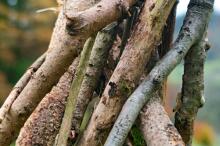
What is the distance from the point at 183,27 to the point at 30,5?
1723cm

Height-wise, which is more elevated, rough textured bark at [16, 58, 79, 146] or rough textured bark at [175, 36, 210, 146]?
rough textured bark at [175, 36, 210, 146]

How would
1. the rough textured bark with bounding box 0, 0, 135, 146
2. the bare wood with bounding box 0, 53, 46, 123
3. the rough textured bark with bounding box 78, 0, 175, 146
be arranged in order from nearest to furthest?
1. the rough textured bark with bounding box 0, 0, 135, 146
2. the rough textured bark with bounding box 78, 0, 175, 146
3. the bare wood with bounding box 0, 53, 46, 123

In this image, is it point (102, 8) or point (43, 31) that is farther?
point (43, 31)

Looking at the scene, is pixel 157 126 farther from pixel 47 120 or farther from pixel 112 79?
pixel 47 120

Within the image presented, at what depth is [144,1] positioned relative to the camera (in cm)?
162

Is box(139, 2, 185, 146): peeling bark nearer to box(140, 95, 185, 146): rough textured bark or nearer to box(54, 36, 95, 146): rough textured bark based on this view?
box(140, 95, 185, 146): rough textured bark

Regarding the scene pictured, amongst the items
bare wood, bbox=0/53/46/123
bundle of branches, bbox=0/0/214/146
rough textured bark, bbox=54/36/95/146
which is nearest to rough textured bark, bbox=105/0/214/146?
bundle of branches, bbox=0/0/214/146

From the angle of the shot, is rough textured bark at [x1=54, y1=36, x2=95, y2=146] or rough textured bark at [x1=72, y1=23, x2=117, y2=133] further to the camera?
rough textured bark at [x1=72, y1=23, x2=117, y2=133]

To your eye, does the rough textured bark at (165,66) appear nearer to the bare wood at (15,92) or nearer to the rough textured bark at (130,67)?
the rough textured bark at (130,67)

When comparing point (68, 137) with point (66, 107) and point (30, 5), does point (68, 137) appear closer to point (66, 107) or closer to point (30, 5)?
point (66, 107)

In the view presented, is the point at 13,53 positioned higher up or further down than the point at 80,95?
higher up

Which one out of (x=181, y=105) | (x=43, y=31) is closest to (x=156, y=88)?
(x=181, y=105)

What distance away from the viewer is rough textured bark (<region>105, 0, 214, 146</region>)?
1.59 m

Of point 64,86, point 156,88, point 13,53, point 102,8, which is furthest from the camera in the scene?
point 13,53
